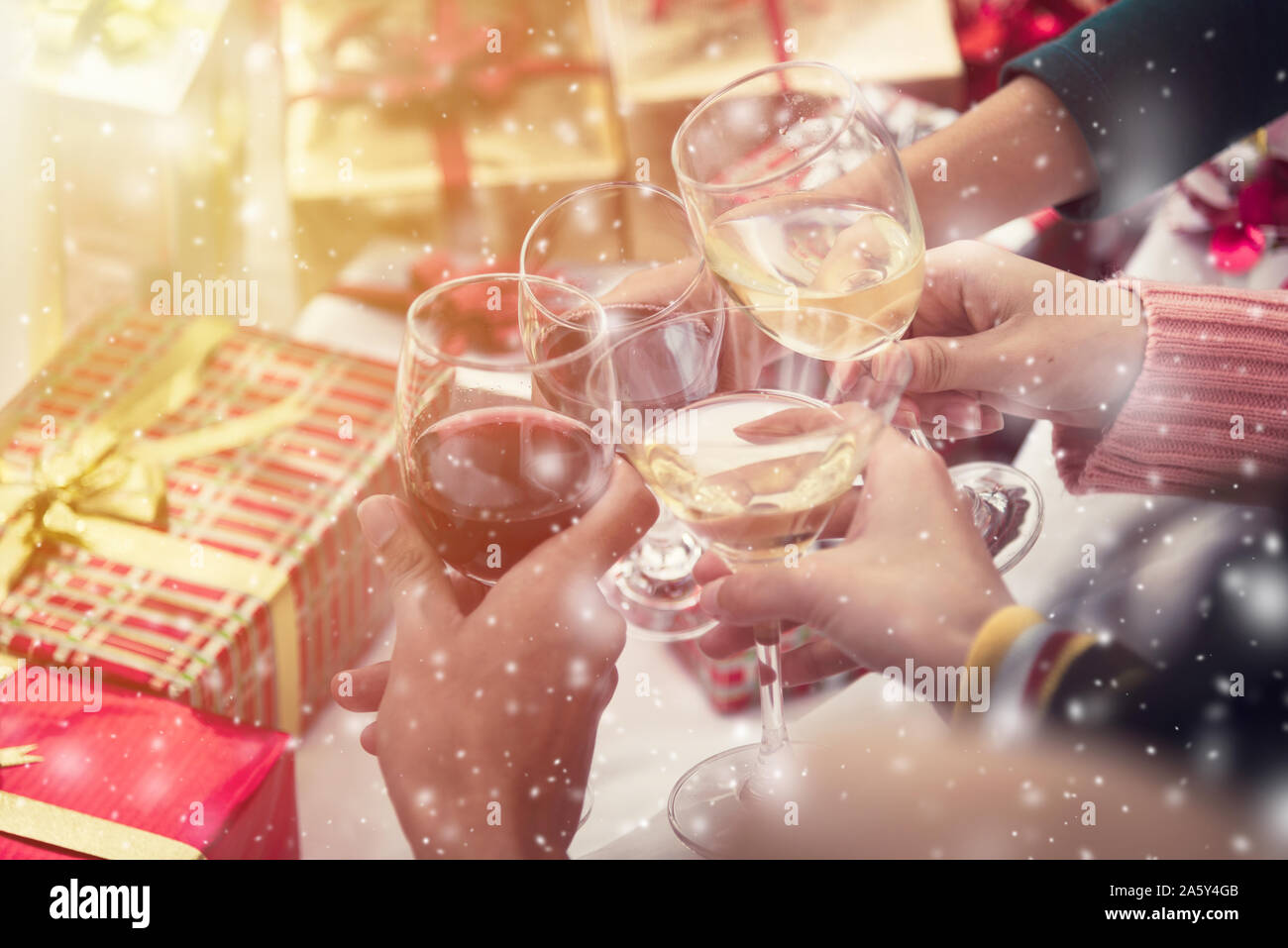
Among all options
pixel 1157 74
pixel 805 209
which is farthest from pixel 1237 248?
pixel 805 209

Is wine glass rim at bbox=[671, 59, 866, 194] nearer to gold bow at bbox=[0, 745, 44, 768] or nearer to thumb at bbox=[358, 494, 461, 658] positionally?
thumb at bbox=[358, 494, 461, 658]

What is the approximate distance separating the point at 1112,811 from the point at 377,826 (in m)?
0.29

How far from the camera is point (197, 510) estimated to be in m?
0.56

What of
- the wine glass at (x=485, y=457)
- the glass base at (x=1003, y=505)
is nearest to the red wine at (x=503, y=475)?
the wine glass at (x=485, y=457)

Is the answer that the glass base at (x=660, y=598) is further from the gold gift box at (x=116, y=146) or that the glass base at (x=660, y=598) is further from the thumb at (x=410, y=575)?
the gold gift box at (x=116, y=146)

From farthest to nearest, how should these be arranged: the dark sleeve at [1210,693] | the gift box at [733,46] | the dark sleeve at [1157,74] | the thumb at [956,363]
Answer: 1. the gift box at [733,46]
2. the dark sleeve at [1157,74]
3. the thumb at [956,363]
4. the dark sleeve at [1210,693]

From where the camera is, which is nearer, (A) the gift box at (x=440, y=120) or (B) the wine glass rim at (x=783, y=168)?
(B) the wine glass rim at (x=783, y=168)

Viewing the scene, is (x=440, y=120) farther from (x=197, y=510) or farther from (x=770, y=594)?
(x=770, y=594)

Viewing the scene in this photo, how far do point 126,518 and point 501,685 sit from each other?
0.86 ft

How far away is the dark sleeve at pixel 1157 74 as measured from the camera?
0.61 metres

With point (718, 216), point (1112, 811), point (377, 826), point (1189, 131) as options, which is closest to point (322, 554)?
point (377, 826)

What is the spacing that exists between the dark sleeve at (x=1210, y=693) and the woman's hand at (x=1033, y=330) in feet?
0.34

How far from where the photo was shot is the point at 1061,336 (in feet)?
1.72

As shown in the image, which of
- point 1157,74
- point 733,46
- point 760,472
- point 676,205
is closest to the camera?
point 760,472
